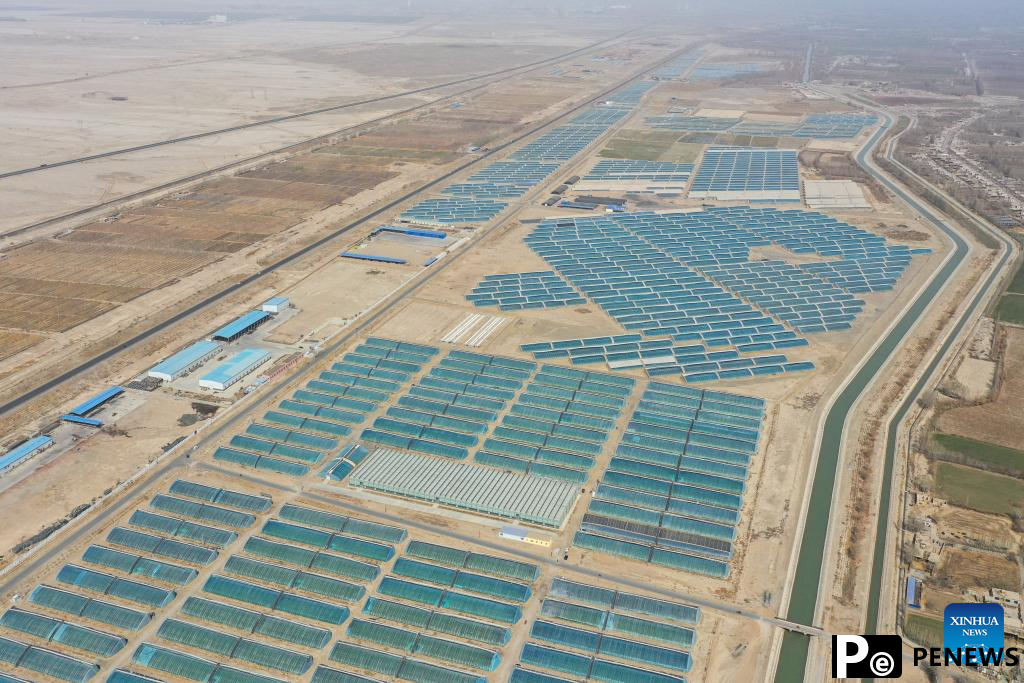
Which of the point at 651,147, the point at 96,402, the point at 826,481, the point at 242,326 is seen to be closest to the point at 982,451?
the point at 826,481

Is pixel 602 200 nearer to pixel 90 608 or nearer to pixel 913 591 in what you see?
pixel 913 591

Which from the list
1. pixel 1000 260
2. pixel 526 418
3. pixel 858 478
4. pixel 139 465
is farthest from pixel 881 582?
pixel 1000 260

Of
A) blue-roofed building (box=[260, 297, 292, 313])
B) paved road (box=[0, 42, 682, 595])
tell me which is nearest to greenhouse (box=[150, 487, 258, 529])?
paved road (box=[0, 42, 682, 595])

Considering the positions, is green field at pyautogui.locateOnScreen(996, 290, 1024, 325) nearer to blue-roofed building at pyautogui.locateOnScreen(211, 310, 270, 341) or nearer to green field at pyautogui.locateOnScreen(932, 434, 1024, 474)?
green field at pyautogui.locateOnScreen(932, 434, 1024, 474)

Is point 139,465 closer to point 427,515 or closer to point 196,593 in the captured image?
point 196,593

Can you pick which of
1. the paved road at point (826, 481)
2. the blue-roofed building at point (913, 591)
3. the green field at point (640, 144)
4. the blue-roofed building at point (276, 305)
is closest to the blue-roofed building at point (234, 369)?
the blue-roofed building at point (276, 305)

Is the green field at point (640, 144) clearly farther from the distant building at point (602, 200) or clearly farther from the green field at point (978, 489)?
the green field at point (978, 489)

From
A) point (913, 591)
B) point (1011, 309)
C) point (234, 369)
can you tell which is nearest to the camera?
point (913, 591)
